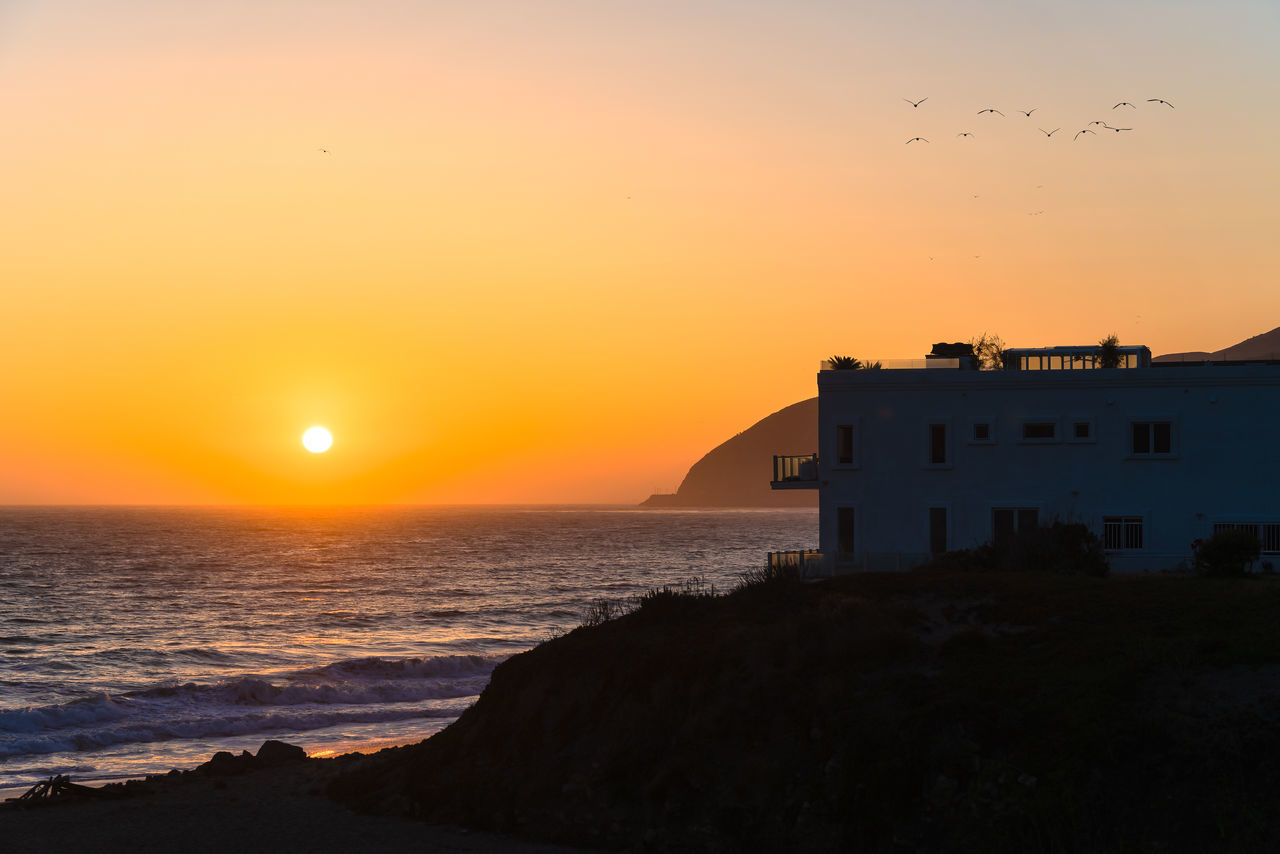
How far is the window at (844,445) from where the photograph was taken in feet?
118

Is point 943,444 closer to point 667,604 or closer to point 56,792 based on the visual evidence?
point 667,604

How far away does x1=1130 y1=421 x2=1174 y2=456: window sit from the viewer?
33969 millimetres

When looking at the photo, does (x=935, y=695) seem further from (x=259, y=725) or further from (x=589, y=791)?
(x=259, y=725)

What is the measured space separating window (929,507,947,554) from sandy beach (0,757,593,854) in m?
19.8

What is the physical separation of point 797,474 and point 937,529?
485cm

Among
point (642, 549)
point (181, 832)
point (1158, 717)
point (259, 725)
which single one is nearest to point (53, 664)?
point (259, 725)

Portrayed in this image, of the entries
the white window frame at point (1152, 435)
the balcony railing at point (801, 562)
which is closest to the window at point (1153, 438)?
the white window frame at point (1152, 435)

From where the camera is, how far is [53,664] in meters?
45.8

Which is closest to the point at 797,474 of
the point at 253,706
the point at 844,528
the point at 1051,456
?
the point at 844,528

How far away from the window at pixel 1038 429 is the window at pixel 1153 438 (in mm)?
2404

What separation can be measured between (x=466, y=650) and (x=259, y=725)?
16559 millimetres

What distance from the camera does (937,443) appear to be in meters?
35.4

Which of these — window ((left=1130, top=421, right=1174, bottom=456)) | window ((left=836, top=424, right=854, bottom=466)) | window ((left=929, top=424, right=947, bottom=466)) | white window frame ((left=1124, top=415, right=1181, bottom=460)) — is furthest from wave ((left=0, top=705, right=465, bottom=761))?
window ((left=1130, top=421, right=1174, bottom=456))

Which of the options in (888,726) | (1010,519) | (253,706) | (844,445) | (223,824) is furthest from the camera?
(253,706)
